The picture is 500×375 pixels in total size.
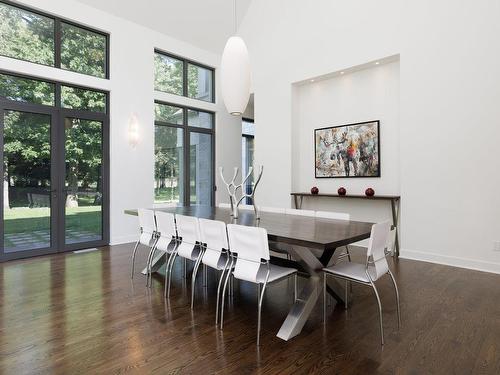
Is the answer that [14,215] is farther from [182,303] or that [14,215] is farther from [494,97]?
[494,97]

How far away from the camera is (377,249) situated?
2645 mm

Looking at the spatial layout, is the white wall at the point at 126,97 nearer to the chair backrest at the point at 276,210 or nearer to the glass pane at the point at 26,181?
the glass pane at the point at 26,181

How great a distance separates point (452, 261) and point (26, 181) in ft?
21.6

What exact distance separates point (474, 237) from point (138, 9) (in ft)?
22.5

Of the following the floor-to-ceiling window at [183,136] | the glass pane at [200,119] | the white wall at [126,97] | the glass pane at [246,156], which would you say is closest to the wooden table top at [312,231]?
the white wall at [126,97]

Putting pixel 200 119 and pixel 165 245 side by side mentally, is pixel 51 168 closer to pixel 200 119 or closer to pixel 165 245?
pixel 165 245

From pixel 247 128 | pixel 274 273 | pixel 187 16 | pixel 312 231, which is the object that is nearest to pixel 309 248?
pixel 312 231

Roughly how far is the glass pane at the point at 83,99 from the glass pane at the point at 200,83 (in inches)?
82.7

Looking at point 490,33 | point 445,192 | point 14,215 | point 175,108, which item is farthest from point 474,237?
point 14,215

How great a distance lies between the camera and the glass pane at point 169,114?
22.4 feet

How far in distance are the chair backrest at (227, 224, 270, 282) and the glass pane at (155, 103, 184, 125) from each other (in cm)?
485

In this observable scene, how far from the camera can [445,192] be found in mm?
4668

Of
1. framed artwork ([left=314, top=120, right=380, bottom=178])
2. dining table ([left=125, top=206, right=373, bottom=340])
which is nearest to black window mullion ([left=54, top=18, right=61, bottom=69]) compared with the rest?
dining table ([left=125, top=206, right=373, bottom=340])

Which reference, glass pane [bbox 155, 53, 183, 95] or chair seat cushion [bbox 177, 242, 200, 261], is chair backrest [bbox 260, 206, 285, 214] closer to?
chair seat cushion [bbox 177, 242, 200, 261]
